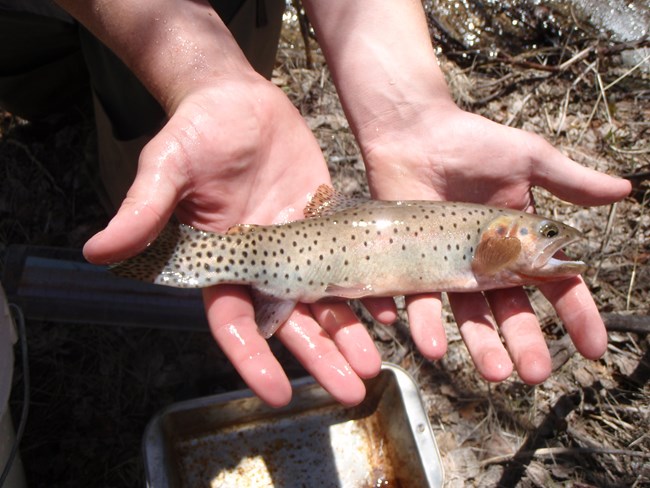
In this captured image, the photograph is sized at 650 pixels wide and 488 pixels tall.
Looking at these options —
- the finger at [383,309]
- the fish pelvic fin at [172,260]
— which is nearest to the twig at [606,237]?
the finger at [383,309]

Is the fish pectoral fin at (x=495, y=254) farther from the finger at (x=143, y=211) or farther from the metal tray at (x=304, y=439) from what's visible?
the finger at (x=143, y=211)

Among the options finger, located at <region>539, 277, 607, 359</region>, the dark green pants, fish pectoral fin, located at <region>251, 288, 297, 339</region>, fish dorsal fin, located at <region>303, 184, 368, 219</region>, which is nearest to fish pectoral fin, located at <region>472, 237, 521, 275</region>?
finger, located at <region>539, 277, 607, 359</region>

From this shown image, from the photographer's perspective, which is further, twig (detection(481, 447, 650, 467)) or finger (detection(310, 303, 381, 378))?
twig (detection(481, 447, 650, 467))

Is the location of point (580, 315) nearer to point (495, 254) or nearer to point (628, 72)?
point (495, 254)

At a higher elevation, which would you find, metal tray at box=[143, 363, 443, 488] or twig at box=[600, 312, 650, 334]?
twig at box=[600, 312, 650, 334]

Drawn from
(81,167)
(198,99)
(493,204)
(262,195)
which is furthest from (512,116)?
(81,167)

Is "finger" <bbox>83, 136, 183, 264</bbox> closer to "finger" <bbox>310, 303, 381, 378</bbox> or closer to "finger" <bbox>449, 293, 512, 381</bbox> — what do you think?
"finger" <bbox>310, 303, 381, 378</bbox>

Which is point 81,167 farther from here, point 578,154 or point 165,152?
point 578,154
